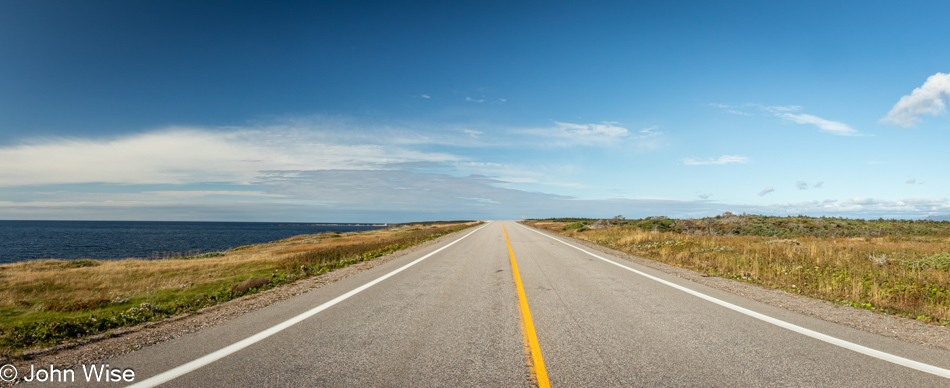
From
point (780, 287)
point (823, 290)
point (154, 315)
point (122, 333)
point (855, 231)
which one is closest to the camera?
point (122, 333)

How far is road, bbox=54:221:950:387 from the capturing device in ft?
13.0

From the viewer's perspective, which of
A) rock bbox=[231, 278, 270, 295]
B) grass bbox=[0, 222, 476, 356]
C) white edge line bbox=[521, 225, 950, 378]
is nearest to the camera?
white edge line bbox=[521, 225, 950, 378]

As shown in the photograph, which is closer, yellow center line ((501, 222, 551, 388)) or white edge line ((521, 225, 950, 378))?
yellow center line ((501, 222, 551, 388))

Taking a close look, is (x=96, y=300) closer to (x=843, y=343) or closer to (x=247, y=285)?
(x=247, y=285)

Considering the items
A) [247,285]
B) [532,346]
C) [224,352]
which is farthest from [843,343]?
[247,285]

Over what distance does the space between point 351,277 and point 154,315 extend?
485 cm

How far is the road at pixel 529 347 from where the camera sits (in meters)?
3.97

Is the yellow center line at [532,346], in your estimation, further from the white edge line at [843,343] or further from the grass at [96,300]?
the grass at [96,300]

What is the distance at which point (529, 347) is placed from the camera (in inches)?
191

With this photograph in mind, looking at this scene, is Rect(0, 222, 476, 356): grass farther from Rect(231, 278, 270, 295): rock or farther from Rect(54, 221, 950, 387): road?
Rect(54, 221, 950, 387): road

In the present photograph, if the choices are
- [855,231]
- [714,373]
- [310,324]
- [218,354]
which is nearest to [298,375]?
[218,354]

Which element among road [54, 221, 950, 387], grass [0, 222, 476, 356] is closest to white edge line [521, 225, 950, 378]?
road [54, 221, 950, 387]

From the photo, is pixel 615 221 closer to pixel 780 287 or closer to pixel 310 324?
pixel 780 287

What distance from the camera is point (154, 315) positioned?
22.6ft
